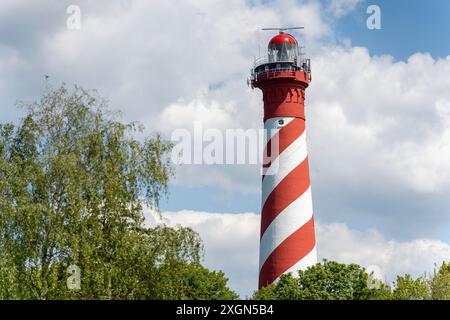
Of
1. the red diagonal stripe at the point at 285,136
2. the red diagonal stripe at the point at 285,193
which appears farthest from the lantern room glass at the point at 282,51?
the red diagonal stripe at the point at 285,193

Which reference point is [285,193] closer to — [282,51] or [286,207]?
[286,207]

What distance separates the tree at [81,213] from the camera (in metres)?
29.8

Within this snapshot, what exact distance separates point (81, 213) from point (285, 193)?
2471cm

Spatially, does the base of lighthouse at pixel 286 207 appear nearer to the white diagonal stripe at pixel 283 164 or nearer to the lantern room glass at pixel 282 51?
the white diagonal stripe at pixel 283 164

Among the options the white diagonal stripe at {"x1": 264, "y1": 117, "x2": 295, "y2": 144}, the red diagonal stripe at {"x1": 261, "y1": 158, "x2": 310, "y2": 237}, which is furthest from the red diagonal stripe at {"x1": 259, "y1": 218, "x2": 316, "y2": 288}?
the white diagonal stripe at {"x1": 264, "y1": 117, "x2": 295, "y2": 144}

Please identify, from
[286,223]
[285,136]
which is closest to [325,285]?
[286,223]

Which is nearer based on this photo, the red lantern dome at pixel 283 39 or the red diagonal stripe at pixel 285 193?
the red diagonal stripe at pixel 285 193

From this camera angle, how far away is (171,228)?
33.4 m

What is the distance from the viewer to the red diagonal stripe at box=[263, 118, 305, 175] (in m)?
54.1

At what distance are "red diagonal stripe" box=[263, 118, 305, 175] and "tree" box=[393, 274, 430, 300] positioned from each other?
13252 millimetres

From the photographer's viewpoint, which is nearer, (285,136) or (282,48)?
(285,136)

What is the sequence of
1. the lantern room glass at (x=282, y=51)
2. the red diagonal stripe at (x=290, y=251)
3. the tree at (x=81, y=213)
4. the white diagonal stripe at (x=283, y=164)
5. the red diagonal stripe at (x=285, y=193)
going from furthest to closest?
the lantern room glass at (x=282, y=51) < the white diagonal stripe at (x=283, y=164) < the red diagonal stripe at (x=285, y=193) < the red diagonal stripe at (x=290, y=251) < the tree at (x=81, y=213)

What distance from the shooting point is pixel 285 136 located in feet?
178
